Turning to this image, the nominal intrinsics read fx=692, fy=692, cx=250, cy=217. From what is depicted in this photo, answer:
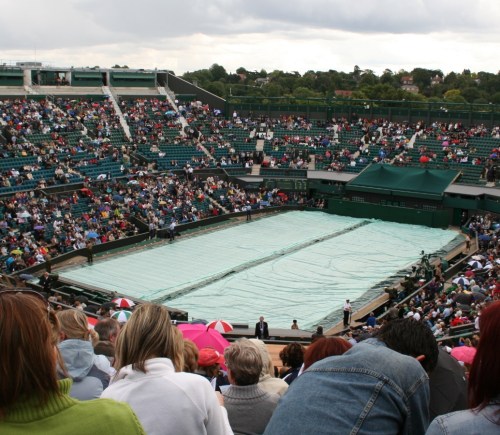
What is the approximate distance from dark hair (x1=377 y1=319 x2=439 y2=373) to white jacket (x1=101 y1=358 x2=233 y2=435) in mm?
754

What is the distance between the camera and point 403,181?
38719 millimetres

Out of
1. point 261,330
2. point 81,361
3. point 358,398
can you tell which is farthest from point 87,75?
point 358,398

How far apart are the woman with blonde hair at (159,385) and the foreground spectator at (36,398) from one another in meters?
0.77

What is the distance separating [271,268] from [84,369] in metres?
23.0

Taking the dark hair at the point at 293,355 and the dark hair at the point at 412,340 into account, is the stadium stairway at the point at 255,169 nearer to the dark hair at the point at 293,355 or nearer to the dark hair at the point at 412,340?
the dark hair at the point at 293,355

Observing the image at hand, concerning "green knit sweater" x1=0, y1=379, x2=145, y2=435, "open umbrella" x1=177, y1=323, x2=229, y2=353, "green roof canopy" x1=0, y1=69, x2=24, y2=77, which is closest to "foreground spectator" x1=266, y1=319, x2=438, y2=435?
"green knit sweater" x1=0, y1=379, x2=145, y2=435

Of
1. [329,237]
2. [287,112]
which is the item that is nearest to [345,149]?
[287,112]

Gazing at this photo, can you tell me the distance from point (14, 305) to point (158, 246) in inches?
1135

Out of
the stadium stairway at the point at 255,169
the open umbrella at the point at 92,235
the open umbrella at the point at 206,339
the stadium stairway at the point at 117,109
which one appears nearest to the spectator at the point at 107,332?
the open umbrella at the point at 206,339

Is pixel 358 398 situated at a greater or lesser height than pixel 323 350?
greater

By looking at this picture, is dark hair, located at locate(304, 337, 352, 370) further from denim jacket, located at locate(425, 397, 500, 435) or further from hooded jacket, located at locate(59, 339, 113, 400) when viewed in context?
denim jacket, located at locate(425, 397, 500, 435)

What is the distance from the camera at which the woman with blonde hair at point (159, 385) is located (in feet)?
9.13

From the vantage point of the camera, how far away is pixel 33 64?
4559 centimetres

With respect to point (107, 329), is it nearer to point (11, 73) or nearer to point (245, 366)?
point (245, 366)
